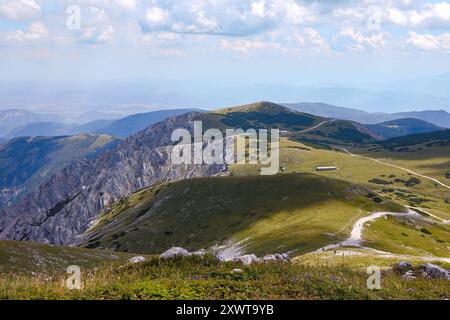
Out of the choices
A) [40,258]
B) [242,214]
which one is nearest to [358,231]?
[242,214]

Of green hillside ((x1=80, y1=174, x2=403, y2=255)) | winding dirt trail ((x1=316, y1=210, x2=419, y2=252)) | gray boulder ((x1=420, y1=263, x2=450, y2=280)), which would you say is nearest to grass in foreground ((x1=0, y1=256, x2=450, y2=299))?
gray boulder ((x1=420, y1=263, x2=450, y2=280))

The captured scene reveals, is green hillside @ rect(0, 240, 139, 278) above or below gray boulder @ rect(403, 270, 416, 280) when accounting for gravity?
below

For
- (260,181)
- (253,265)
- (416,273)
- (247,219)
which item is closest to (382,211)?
(247,219)

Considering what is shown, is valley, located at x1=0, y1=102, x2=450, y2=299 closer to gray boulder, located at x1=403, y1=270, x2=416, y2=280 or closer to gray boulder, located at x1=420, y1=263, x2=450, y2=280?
gray boulder, located at x1=403, y1=270, x2=416, y2=280

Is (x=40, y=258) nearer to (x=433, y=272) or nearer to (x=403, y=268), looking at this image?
(x=403, y=268)

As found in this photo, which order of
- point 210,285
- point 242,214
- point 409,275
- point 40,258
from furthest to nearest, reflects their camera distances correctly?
point 242,214
point 40,258
point 409,275
point 210,285

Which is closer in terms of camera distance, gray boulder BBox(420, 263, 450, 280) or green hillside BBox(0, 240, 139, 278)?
gray boulder BBox(420, 263, 450, 280)

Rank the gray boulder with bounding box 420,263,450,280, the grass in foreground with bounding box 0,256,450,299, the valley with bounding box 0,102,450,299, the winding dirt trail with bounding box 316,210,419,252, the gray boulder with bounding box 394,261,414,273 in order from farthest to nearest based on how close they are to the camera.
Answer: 1. the winding dirt trail with bounding box 316,210,419,252
2. the gray boulder with bounding box 394,261,414,273
3. the gray boulder with bounding box 420,263,450,280
4. the valley with bounding box 0,102,450,299
5. the grass in foreground with bounding box 0,256,450,299
